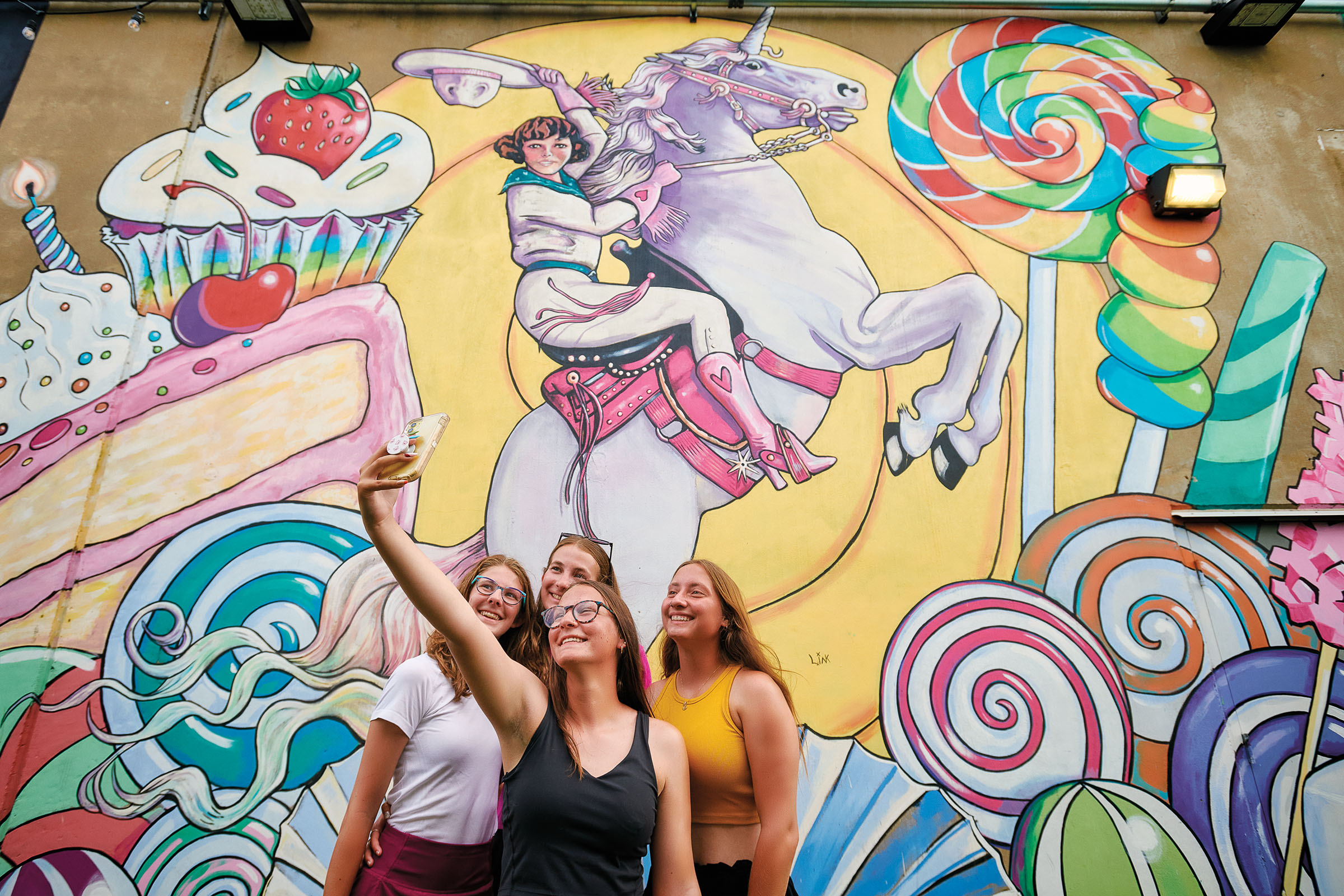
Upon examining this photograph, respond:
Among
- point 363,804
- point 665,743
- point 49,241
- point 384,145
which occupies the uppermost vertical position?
point 384,145

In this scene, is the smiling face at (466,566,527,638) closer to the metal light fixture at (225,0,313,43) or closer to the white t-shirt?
the white t-shirt

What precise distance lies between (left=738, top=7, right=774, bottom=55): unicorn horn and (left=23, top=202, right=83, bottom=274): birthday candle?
3807 mm

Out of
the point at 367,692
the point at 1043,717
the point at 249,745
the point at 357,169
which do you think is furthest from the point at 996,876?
the point at 357,169

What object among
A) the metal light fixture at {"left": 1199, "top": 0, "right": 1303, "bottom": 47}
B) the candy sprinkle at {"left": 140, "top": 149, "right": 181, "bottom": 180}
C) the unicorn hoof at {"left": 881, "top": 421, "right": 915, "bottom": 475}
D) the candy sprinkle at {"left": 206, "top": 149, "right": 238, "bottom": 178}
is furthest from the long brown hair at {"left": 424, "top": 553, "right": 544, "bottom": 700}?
the metal light fixture at {"left": 1199, "top": 0, "right": 1303, "bottom": 47}

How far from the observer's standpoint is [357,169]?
421 centimetres

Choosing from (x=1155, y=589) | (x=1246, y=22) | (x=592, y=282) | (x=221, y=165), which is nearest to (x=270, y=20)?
(x=221, y=165)

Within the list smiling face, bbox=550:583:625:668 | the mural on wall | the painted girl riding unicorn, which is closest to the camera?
smiling face, bbox=550:583:625:668

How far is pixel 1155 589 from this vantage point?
11.4 feet

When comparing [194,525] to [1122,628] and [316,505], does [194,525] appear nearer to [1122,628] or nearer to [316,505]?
[316,505]

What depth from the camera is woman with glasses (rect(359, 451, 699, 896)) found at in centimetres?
157

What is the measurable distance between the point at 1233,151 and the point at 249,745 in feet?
19.0

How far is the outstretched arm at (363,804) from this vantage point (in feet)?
6.80

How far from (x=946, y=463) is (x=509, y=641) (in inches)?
88.6

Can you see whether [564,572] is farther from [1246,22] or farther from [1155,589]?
[1246,22]
